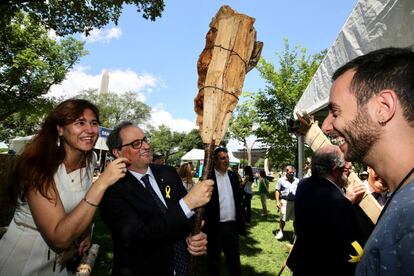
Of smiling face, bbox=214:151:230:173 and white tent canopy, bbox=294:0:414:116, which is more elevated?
white tent canopy, bbox=294:0:414:116

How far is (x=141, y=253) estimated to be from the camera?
7.20 feet

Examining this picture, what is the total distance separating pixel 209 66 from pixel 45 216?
1.39m

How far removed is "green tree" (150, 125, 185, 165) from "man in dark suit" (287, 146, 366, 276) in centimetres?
7743

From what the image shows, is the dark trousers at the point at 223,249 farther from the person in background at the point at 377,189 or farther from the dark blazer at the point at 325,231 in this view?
the person in background at the point at 377,189

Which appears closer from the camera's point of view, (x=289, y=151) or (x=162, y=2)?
(x=162, y=2)

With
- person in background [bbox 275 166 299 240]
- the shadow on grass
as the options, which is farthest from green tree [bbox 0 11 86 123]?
person in background [bbox 275 166 299 240]

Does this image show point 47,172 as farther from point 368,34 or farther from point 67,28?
point 67,28

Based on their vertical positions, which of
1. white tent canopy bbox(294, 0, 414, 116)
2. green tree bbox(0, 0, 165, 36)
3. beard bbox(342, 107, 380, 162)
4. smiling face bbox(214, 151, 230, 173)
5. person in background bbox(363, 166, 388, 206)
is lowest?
person in background bbox(363, 166, 388, 206)

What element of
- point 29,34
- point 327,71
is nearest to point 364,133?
point 327,71

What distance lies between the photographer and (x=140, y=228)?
2.02m

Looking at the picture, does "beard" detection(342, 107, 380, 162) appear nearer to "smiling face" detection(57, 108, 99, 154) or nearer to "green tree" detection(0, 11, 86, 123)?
"smiling face" detection(57, 108, 99, 154)

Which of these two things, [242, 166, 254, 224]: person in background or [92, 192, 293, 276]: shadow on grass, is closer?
[92, 192, 293, 276]: shadow on grass

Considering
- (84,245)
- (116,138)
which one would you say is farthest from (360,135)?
(84,245)

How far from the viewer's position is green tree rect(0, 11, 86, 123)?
66.8 ft
